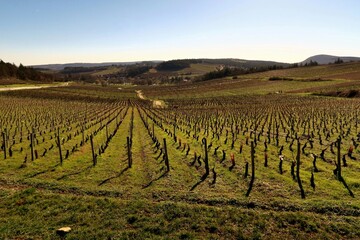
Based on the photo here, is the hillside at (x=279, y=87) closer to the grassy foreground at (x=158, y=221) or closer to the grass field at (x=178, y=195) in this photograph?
the grass field at (x=178, y=195)

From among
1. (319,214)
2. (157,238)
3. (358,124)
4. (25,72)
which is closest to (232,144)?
(319,214)

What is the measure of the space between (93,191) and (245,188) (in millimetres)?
6787

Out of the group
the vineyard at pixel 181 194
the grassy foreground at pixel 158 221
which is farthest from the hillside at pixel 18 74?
the grassy foreground at pixel 158 221

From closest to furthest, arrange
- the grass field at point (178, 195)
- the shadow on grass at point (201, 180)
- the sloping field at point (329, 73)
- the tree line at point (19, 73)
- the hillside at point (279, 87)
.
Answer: the grass field at point (178, 195)
the shadow on grass at point (201, 180)
the hillside at point (279, 87)
the sloping field at point (329, 73)
the tree line at point (19, 73)

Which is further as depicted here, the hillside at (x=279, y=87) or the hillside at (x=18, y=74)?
the hillside at (x=18, y=74)

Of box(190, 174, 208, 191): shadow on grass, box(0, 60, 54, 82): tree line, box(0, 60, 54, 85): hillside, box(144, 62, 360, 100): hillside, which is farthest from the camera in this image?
box(0, 60, 54, 82): tree line

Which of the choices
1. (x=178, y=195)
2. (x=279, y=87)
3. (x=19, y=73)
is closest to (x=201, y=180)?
(x=178, y=195)

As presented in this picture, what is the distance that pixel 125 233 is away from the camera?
933cm

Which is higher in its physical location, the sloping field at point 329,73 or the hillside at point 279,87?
the sloping field at point 329,73

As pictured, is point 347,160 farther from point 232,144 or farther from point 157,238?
point 157,238

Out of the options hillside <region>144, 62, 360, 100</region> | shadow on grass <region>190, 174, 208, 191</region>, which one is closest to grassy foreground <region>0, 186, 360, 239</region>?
shadow on grass <region>190, 174, 208, 191</region>

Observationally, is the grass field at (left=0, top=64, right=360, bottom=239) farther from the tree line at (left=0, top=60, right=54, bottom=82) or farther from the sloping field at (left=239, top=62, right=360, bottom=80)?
the tree line at (left=0, top=60, right=54, bottom=82)

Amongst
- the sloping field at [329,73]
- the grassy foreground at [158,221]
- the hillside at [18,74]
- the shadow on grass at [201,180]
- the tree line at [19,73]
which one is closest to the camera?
the grassy foreground at [158,221]

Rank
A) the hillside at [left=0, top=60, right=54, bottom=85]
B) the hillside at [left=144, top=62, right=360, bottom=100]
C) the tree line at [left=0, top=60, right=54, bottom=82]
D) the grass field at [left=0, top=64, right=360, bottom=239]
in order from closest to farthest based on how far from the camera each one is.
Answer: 1. the grass field at [left=0, top=64, right=360, bottom=239]
2. the hillside at [left=144, top=62, right=360, bottom=100]
3. the hillside at [left=0, top=60, right=54, bottom=85]
4. the tree line at [left=0, top=60, right=54, bottom=82]
